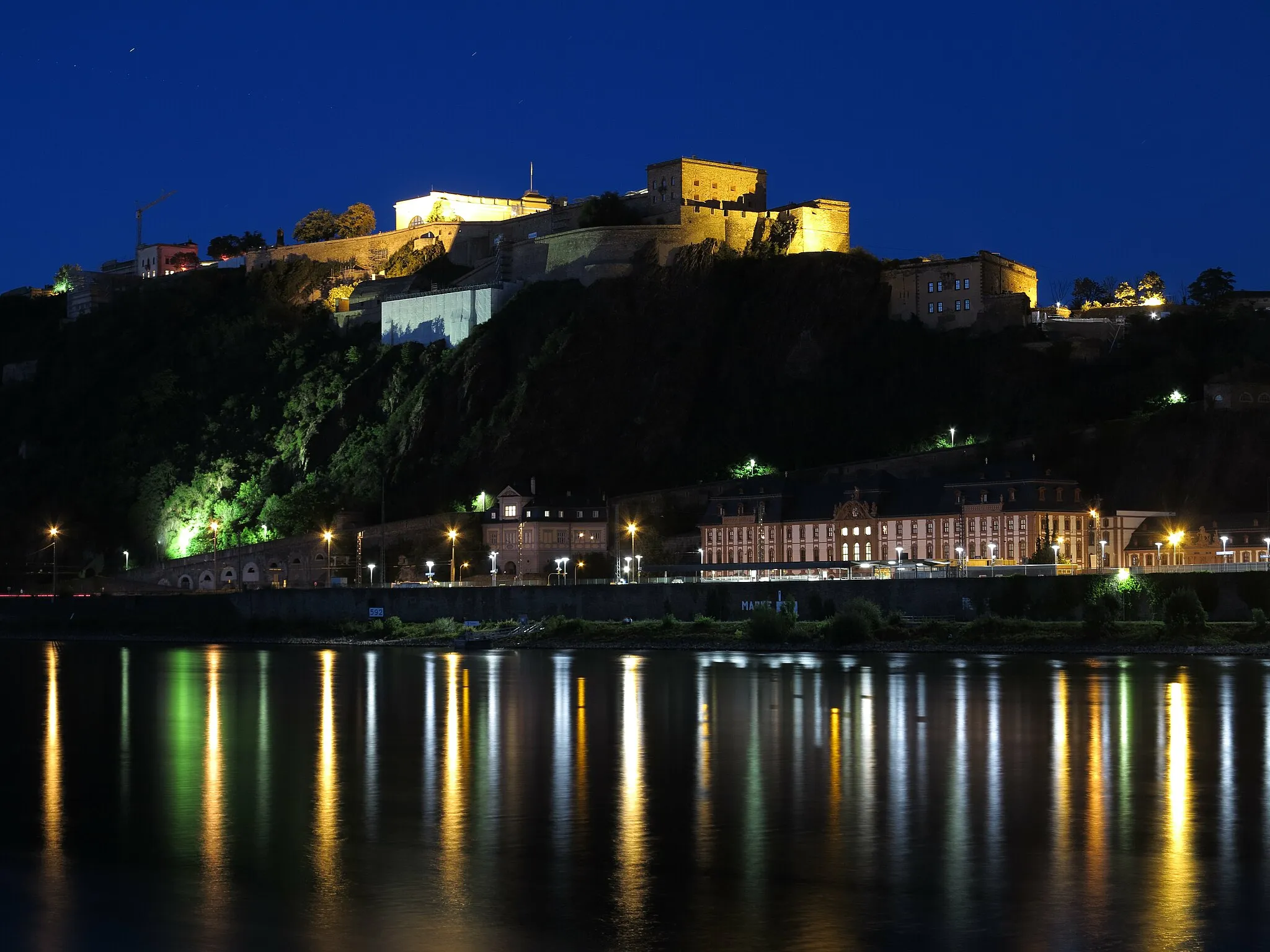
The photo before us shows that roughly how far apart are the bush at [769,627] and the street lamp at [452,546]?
23.5 meters

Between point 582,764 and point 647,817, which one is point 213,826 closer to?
point 647,817

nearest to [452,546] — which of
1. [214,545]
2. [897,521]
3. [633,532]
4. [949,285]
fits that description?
[633,532]

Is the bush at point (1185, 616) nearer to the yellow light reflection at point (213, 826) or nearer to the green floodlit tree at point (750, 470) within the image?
the green floodlit tree at point (750, 470)

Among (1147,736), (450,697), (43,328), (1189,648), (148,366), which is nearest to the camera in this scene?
(1147,736)

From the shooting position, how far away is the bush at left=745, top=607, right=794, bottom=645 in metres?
52.7

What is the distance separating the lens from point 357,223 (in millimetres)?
115438

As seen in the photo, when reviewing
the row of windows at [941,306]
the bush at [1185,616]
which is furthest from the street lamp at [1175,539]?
the row of windows at [941,306]

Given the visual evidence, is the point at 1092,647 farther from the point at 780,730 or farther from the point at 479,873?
the point at 479,873

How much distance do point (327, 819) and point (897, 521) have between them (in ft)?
167

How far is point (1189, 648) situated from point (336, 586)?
1514 inches

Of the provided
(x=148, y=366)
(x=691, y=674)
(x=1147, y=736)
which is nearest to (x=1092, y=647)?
(x=691, y=674)

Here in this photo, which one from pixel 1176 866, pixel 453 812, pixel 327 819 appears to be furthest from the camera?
pixel 453 812

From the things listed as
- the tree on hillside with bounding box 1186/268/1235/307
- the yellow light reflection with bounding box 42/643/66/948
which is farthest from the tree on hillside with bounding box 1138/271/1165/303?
the yellow light reflection with bounding box 42/643/66/948

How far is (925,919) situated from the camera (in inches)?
574
